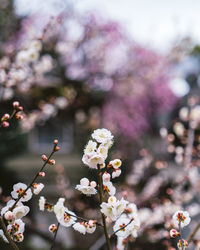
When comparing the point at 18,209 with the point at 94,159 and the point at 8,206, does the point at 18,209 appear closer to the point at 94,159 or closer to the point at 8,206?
the point at 8,206

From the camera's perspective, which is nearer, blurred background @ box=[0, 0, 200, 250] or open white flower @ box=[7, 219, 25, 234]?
open white flower @ box=[7, 219, 25, 234]

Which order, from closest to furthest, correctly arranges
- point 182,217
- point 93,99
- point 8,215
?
point 8,215, point 182,217, point 93,99

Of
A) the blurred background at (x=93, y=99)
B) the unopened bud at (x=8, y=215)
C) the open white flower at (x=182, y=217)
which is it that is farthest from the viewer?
the blurred background at (x=93, y=99)

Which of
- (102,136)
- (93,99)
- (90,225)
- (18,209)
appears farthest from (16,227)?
(93,99)

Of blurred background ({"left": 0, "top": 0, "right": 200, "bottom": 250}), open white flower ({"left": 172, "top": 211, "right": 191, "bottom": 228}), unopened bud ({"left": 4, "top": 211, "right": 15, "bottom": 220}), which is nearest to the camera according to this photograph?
unopened bud ({"left": 4, "top": 211, "right": 15, "bottom": 220})

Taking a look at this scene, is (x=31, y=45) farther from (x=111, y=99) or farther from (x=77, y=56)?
(x=111, y=99)

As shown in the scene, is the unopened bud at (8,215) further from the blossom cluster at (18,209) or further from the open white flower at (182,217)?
the open white flower at (182,217)

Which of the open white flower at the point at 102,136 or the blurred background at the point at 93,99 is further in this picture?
the blurred background at the point at 93,99

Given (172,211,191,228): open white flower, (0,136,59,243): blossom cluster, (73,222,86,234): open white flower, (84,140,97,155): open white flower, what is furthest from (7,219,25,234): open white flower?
(172,211,191,228): open white flower

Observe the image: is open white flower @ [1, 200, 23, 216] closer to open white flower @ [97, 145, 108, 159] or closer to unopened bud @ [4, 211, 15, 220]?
unopened bud @ [4, 211, 15, 220]

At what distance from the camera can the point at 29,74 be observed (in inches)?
79.7

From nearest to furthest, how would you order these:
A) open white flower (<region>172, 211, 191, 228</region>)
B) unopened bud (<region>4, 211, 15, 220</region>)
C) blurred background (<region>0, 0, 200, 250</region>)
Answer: unopened bud (<region>4, 211, 15, 220</region>) < open white flower (<region>172, 211, 191, 228</region>) < blurred background (<region>0, 0, 200, 250</region>)

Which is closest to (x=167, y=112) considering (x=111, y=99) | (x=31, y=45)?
(x=111, y=99)

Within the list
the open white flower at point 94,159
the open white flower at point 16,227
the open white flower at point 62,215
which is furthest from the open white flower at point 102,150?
the open white flower at point 16,227
